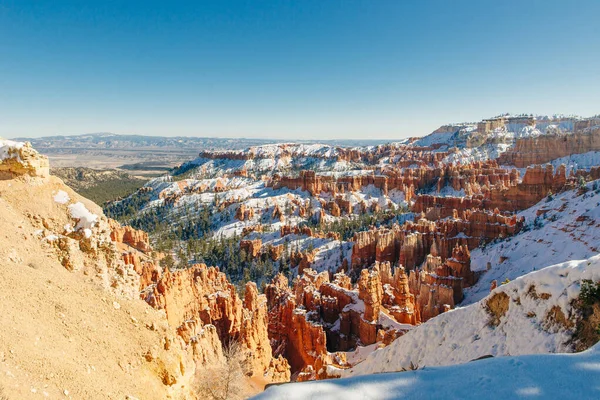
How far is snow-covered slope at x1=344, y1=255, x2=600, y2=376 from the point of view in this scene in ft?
30.6

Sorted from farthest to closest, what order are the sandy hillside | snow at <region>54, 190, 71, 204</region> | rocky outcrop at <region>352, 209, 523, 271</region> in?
rocky outcrop at <region>352, 209, 523, 271</region> → snow at <region>54, 190, 71, 204</region> → the sandy hillside

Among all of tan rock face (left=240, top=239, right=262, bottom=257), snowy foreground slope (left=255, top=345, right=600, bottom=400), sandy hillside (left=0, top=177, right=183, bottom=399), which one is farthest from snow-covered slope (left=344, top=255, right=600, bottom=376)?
tan rock face (left=240, top=239, right=262, bottom=257)

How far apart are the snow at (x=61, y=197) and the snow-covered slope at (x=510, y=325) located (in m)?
12.8

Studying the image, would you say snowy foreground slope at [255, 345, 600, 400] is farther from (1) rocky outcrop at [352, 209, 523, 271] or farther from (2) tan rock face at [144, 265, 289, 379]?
(1) rocky outcrop at [352, 209, 523, 271]

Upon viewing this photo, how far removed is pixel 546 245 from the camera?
35.3 metres

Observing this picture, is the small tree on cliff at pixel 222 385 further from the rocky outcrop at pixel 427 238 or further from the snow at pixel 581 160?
the snow at pixel 581 160

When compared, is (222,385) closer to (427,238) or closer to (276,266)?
(427,238)

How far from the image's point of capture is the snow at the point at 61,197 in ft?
35.3

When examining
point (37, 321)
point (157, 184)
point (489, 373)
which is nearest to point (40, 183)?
point (37, 321)

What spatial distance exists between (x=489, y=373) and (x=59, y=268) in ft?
32.4

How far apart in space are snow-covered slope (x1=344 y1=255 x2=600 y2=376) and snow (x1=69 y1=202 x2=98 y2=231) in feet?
38.2

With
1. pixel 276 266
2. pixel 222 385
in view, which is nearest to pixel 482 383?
pixel 222 385

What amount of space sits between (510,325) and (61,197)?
14284mm

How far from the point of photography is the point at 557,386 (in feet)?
14.6
